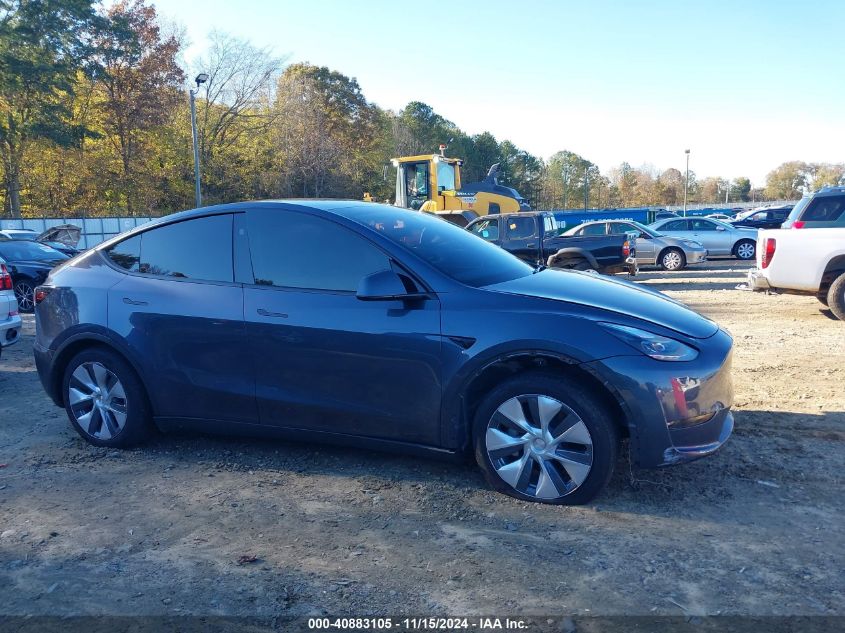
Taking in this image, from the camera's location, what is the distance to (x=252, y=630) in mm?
2689

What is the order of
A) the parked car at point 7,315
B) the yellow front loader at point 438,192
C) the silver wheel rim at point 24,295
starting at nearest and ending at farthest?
the parked car at point 7,315, the silver wheel rim at point 24,295, the yellow front loader at point 438,192

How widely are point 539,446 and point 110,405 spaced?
3043 millimetres

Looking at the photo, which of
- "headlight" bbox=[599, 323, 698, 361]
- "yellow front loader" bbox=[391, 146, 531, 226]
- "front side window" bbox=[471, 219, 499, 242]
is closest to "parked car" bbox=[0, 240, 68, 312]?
"front side window" bbox=[471, 219, 499, 242]

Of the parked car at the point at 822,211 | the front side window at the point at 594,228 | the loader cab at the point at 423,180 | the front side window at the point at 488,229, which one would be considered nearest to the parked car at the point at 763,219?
the loader cab at the point at 423,180

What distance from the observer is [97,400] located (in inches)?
189

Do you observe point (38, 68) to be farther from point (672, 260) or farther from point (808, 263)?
point (808, 263)

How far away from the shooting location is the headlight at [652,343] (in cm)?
357

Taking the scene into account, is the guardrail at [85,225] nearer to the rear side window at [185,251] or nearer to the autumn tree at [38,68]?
the autumn tree at [38,68]

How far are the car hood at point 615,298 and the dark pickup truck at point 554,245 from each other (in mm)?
9628

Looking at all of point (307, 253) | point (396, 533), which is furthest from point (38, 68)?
point (396, 533)

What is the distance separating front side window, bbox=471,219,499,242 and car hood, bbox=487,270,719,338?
972 centimetres

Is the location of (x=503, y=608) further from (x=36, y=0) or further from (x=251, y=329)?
(x=36, y=0)

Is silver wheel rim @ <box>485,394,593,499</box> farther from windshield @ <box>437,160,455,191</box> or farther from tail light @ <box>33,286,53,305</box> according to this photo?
windshield @ <box>437,160,455,191</box>

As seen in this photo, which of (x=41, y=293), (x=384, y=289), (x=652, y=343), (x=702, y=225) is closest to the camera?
(x=652, y=343)
